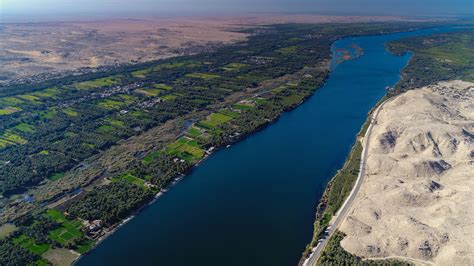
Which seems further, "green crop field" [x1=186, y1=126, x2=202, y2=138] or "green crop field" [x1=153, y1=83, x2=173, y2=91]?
"green crop field" [x1=153, y1=83, x2=173, y2=91]

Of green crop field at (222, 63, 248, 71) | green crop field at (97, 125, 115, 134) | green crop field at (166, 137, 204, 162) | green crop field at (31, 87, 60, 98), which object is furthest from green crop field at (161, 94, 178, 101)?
green crop field at (222, 63, 248, 71)

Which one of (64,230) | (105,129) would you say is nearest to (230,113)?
(105,129)

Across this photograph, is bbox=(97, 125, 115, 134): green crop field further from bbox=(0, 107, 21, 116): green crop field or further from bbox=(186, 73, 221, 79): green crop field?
bbox=(186, 73, 221, 79): green crop field

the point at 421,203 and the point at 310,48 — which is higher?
the point at 310,48

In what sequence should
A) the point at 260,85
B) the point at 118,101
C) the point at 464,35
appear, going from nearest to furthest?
the point at 118,101 → the point at 260,85 → the point at 464,35

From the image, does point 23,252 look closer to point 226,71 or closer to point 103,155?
point 103,155

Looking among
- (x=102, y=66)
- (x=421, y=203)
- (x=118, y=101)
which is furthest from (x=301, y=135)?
(x=102, y=66)

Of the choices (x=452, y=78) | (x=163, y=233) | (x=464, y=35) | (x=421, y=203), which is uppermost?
(x=464, y=35)

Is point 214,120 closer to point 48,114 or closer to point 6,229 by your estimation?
point 48,114
